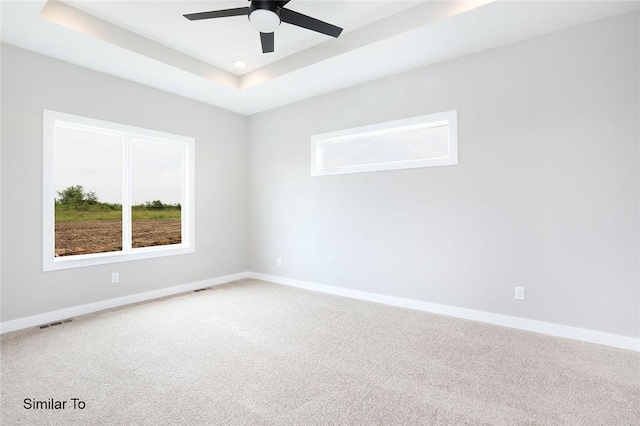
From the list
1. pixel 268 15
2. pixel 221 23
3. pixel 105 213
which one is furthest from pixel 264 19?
pixel 105 213

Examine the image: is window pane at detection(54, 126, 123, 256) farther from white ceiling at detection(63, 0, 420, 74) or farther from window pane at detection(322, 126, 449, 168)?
window pane at detection(322, 126, 449, 168)

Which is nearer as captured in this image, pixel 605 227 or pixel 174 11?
pixel 605 227

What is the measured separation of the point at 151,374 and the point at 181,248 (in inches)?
98.1

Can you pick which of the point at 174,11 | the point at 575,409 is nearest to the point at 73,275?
the point at 174,11

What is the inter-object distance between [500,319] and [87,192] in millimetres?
4690

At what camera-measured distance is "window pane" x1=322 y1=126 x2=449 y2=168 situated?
139 inches

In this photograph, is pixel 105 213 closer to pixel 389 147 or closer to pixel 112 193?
pixel 112 193

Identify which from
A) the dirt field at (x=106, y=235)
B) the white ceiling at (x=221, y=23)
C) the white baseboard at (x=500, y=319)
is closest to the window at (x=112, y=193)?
the dirt field at (x=106, y=235)

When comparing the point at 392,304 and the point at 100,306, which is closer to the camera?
the point at 100,306

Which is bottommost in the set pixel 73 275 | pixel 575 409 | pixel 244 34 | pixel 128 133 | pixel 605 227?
pixel 575 409

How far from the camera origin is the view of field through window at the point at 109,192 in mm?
3475

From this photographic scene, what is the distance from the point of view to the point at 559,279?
282 centimetres

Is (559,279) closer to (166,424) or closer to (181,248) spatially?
(166,424)

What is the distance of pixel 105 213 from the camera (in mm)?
3803
